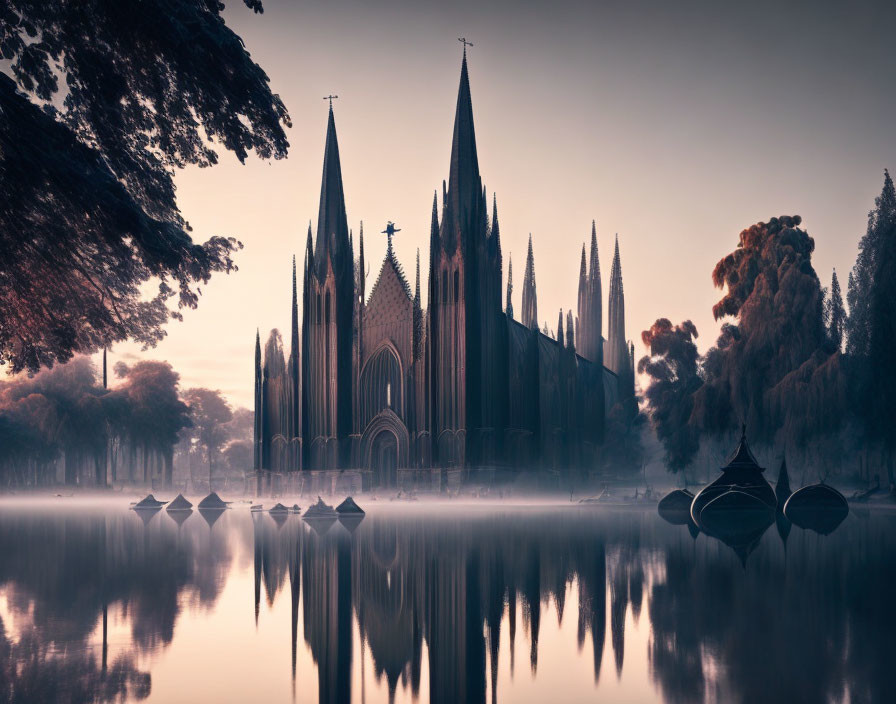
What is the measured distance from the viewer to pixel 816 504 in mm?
40594

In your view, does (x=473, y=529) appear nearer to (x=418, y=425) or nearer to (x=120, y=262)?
(x=120, y=262)

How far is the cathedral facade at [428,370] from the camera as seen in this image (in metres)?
64.3

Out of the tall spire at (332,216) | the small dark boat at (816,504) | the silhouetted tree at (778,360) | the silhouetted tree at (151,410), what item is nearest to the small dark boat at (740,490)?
the small dark boat at (816,504)

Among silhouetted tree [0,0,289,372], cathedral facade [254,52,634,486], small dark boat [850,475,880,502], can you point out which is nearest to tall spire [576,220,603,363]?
cathedral facade [254,52,634,486]

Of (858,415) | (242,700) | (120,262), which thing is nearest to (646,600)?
(242,700)

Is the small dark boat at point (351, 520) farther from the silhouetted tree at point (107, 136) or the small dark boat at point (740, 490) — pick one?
the silhouetted tree at point (107, 136)

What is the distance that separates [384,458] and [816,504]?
34.8 meters

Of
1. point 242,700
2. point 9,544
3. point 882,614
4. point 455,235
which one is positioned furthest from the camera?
point 455,235

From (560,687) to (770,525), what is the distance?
2680 cm

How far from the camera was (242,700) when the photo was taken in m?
8.99

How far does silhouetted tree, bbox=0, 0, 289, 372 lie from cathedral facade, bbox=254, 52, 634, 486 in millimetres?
47351

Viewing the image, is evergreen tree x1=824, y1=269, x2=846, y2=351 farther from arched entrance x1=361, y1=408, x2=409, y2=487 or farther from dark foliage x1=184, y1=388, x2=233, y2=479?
dark foliage x1=184, y1=388, x2=233, y2=479

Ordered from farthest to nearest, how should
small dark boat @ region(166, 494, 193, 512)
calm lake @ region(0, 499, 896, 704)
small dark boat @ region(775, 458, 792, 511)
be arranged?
small dark boat @ region(166, 494, 193, 512) → small dark boat @ region(775, 458, 792, 511) → calm lake @ region(0, 499, 896, 704)

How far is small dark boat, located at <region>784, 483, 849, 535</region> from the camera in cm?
3984
